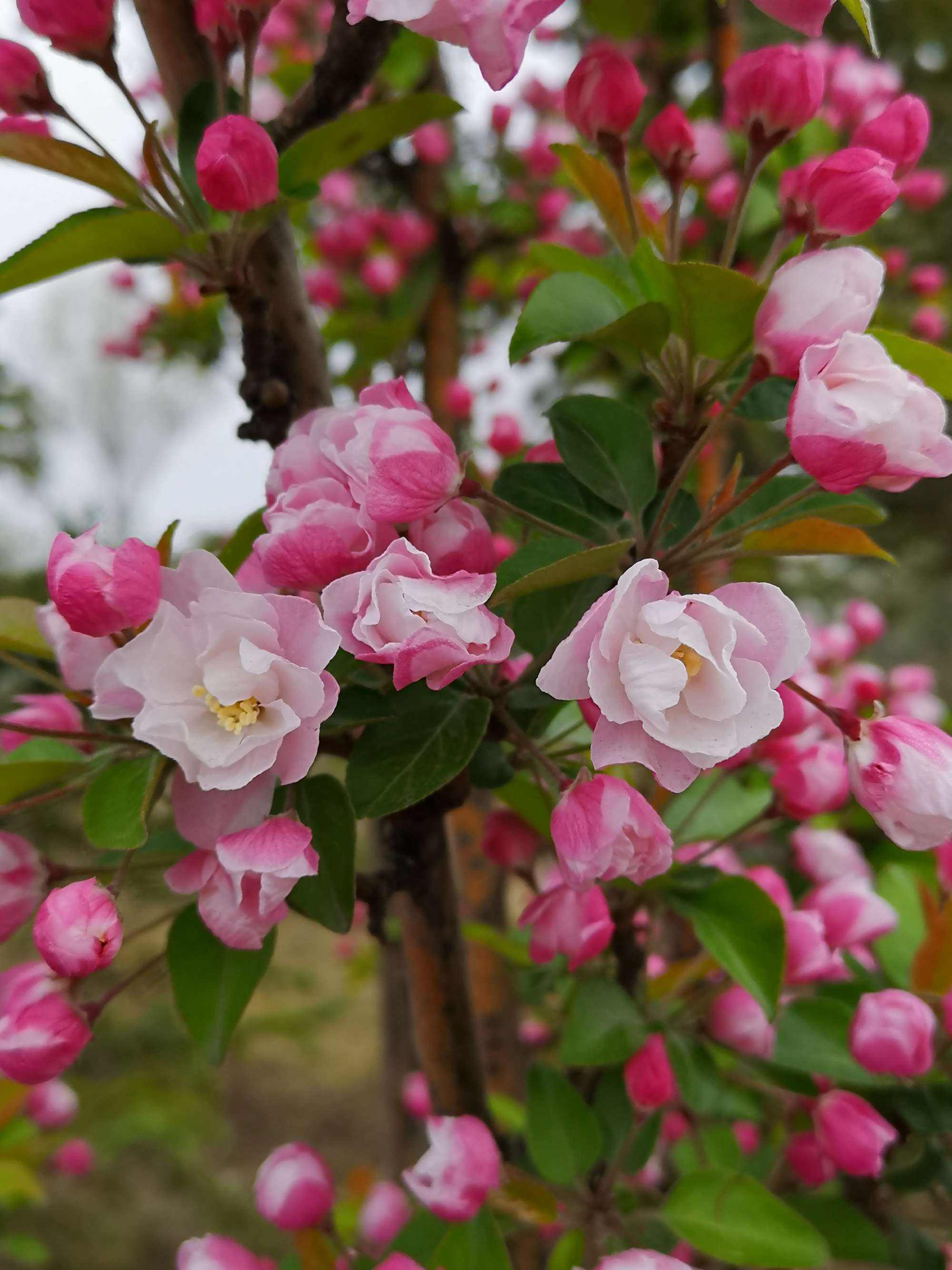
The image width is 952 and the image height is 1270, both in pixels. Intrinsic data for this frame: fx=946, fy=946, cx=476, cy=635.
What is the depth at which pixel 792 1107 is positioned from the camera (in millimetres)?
771

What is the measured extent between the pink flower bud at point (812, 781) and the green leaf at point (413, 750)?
285mm

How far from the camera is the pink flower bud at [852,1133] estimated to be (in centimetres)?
62

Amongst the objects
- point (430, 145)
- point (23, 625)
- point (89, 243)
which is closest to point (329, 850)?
point (23, 625)

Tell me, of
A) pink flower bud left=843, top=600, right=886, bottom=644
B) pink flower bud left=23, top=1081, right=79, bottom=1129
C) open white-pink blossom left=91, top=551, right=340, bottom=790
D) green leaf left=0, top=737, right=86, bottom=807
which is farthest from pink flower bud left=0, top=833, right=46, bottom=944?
pink flower bud left=843, top=600, right=886, bottom=644

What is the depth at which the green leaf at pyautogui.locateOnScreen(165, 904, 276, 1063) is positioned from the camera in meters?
0.52

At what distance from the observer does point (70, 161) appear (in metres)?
0.54

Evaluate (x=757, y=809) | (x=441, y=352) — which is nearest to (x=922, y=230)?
(x=441, y=352)

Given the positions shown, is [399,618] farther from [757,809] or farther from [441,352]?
[441,352]

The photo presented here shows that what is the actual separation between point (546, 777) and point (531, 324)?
246 millimetres

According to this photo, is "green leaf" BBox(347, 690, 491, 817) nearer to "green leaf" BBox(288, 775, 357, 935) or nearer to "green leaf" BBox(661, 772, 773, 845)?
"green leaf" BBox(288, 775, 357, 935)

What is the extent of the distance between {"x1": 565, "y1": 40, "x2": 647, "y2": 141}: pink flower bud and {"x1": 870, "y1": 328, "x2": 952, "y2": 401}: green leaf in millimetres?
192

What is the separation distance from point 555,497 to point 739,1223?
486 mm

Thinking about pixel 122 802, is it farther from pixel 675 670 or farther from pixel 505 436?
pixel 505 436

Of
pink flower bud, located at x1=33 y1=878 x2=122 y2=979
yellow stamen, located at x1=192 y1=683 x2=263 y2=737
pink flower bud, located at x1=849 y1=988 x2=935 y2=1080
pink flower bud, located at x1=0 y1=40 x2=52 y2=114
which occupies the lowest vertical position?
pink flower bud, located at x1=849 y1=988 x2=935 y2=1080
